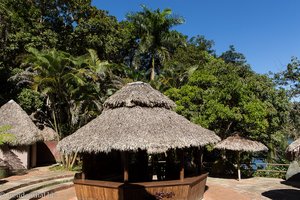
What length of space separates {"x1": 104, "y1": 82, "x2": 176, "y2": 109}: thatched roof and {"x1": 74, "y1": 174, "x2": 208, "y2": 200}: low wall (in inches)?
124

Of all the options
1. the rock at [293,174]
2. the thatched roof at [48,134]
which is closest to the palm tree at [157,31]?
the thatched roof at [48,134]

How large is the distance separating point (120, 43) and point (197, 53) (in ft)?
24.2

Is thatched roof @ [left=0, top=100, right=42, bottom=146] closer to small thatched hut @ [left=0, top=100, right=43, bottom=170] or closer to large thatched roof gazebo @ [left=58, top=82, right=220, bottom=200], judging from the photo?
small thatched hut @ [left=0, top=100, right=43, bottom=170]

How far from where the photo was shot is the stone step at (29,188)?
11.6 meters

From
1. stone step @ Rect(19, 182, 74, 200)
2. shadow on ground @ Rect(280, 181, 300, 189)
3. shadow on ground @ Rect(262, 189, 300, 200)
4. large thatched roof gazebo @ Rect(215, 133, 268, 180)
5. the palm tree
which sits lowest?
shadow on ground @ Rect(262, 189, 300, 200)

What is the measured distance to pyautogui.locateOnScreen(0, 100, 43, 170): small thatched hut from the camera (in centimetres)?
1766

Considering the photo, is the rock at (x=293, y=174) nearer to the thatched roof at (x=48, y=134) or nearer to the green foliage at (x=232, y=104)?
the green foliage at (x=232, y=104)

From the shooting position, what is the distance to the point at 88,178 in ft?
38.6

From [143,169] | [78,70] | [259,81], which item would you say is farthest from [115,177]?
[259,81]

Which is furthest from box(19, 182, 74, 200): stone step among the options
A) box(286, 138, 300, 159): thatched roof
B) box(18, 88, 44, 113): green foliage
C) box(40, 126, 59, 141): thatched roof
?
box(286, 138, 300, 159): thatched roof

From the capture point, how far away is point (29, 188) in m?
13.2

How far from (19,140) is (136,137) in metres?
10.7

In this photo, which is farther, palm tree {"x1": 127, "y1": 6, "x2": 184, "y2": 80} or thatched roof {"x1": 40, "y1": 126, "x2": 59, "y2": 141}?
palm tree {"x1": 127, "y1": 6, "x2": 184, "y2": 80}

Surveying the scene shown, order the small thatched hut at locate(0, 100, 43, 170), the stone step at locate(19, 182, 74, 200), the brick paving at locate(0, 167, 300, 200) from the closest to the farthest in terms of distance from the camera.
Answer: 1. the stone step at locate(19, 182, 74, 200)
2. the brick paving at locate(0, 167, 300, 200)
3. the small thatched hut at locate(0, 100, 43, 170)
